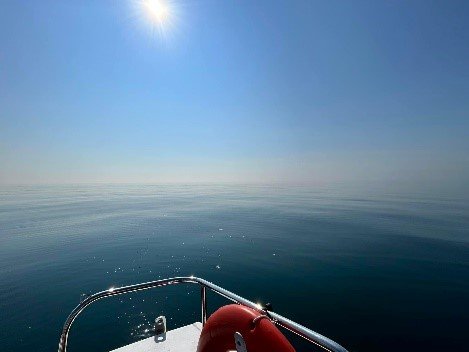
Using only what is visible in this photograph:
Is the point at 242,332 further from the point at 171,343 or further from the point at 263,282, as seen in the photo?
the point at 263,282

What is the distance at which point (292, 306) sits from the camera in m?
15.3

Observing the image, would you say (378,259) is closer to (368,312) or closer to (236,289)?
(368,312)

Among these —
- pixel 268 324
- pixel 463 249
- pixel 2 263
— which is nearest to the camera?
pixel 268 324

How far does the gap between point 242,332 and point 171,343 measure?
7.93ft

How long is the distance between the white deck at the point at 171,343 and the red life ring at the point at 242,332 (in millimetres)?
1552

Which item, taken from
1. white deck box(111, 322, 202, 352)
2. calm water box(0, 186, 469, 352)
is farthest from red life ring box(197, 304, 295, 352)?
calm water box(0, 186, 469, 352)

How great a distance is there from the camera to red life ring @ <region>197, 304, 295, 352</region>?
1753mm

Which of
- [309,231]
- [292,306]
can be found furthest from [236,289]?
[309,231]

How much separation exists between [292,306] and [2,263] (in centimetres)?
2995

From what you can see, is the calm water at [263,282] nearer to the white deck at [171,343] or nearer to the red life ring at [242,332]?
the white deck at [171,343]

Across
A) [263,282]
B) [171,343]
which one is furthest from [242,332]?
[263,282]

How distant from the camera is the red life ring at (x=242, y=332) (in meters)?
1.75

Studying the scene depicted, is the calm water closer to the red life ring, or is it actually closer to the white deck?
the white deck

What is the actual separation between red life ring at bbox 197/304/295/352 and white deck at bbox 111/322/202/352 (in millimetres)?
1552
